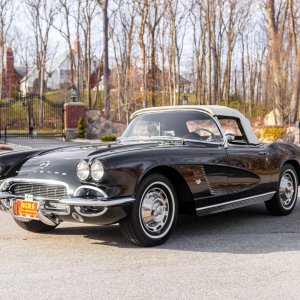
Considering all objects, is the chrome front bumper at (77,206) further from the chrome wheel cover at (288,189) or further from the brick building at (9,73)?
the brick building at (9,73)

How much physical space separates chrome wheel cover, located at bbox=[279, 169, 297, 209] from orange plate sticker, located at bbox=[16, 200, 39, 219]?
11.4ft

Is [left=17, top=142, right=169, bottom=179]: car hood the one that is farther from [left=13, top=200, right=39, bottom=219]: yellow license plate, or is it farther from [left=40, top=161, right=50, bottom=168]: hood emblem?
[left=13, top=200, right=39, bottom=219]: yellow license plate

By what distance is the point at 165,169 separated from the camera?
5.03 metres

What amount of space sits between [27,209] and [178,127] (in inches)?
81.9

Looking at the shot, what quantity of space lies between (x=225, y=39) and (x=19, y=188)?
39.5 m

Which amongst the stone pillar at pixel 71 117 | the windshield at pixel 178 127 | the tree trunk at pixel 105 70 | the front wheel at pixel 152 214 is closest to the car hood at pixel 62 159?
the front wheel at pixel 152 214

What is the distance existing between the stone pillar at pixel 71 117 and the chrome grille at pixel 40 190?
68.8 feet

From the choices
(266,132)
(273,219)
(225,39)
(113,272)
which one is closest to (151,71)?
(225,39)

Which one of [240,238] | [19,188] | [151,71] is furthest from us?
[151,71]

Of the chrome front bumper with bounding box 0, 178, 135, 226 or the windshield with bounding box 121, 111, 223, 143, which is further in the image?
the windshield with bounding box 121, 111, 223, 143

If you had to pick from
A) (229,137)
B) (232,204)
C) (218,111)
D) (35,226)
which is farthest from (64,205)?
(218,111)

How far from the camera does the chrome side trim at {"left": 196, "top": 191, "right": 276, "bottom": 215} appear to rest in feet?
17.5

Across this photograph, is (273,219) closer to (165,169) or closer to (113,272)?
(165,169)

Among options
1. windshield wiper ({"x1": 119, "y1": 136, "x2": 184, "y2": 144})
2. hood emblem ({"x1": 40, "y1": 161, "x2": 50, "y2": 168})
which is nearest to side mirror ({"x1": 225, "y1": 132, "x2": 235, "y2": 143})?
windshield wiper ({"x1": 119, "y1": 136, "x2": 184, "y2": 144})
